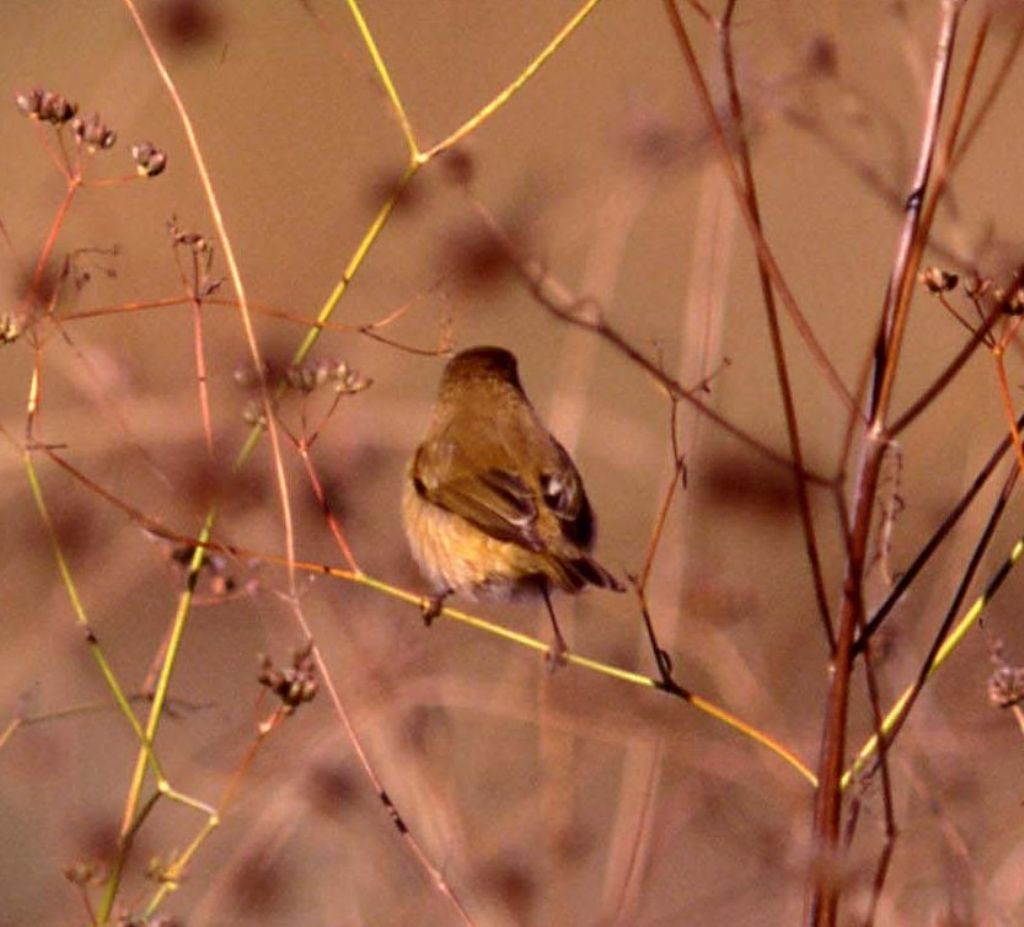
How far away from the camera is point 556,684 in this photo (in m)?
4.99

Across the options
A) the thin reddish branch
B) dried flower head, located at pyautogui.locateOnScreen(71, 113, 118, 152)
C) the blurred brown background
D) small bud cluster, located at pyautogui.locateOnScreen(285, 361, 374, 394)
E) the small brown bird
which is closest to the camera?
the thin reddish branch

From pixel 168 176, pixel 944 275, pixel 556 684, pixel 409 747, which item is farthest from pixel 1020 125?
pixel 944 275

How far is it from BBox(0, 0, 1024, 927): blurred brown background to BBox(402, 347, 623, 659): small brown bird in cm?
12

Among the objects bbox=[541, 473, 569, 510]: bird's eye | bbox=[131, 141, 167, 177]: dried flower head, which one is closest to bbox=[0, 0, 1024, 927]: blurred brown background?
bbox=[541, 473, 569, 510]: bird's eye

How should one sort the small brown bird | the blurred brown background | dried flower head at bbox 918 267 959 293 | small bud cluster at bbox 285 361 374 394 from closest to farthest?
dried flower head at bbox 918 267 959 293 < small bud cluster at bbox 285 361 374 394 < the blurred brown background < the small brown bird

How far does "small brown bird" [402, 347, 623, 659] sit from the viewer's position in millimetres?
4707

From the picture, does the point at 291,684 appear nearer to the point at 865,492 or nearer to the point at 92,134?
the point at 92,134

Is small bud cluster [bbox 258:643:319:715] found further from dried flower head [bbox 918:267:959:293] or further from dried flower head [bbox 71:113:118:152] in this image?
dried flower head [bbox 918:267:959:293]

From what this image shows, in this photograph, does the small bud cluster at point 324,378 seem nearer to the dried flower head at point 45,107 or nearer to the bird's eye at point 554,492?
the dried flower head at point 45,107

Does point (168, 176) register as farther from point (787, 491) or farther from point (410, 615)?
point (787, 491)

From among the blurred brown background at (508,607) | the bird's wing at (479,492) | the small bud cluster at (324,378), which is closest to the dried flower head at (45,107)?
the blurred brown background at (508,607)

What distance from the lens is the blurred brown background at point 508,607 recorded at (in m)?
3.83

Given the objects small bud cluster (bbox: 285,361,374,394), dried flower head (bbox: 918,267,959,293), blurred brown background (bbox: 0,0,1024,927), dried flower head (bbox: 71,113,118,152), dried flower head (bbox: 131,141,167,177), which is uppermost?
dried flower head (bbox: 918,267,959,293)

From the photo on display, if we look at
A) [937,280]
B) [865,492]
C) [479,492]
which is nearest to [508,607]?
[479,492]
